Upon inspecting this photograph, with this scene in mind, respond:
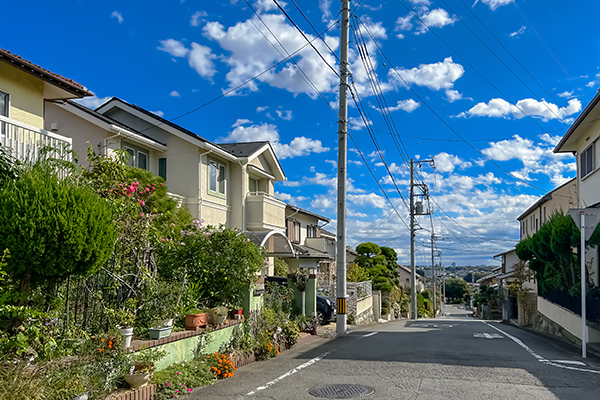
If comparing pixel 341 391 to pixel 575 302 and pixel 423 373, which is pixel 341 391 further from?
pixel 575 302

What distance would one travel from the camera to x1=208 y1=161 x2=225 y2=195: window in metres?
22.6

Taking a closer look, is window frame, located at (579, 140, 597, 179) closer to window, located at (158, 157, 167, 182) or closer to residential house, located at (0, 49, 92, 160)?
window, located at (158, 157, 167, 182)

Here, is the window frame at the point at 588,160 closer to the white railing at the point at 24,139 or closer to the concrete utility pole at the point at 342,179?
the concrete utility pole at the point at 342,179

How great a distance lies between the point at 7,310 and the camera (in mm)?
6004

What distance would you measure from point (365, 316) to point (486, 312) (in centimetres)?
2812

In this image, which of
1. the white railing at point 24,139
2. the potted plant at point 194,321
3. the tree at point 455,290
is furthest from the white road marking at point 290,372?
the tree at point 455,290

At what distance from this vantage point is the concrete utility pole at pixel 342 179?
55.5 feet

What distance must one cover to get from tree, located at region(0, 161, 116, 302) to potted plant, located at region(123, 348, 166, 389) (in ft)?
5.46

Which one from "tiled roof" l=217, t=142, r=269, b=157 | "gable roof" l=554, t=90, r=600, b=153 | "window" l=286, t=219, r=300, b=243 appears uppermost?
"tiled roof" l=217, t=142, r=269, b=157

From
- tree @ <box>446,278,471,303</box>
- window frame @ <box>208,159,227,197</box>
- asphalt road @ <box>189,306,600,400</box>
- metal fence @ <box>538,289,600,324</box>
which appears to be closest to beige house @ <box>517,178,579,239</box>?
metal fence @ <box>538,289,600,324</box>

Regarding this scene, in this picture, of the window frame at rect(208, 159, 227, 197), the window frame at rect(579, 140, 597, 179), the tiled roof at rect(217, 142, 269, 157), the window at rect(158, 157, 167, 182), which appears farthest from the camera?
the tiled roof at rect(217, 142, 269, 157)

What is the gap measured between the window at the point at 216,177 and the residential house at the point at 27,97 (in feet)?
31.3

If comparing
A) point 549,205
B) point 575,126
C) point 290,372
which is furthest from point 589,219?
point 549,205

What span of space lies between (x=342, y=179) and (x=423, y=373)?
9.17 meters
